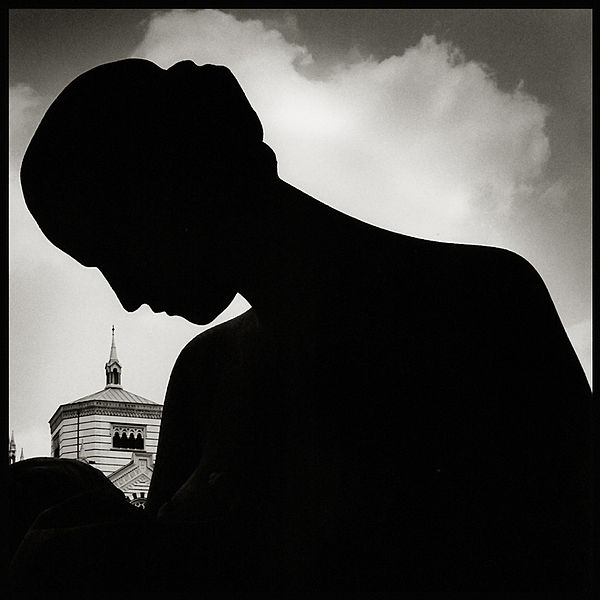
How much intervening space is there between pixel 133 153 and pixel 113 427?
6.02ft

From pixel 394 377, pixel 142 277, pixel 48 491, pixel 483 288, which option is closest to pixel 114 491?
pixel 48 491

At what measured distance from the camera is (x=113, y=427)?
287 centimetres

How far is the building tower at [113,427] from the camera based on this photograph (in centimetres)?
195

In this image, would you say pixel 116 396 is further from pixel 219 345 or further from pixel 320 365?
pixel 320 365

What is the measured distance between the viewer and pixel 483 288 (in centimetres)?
112

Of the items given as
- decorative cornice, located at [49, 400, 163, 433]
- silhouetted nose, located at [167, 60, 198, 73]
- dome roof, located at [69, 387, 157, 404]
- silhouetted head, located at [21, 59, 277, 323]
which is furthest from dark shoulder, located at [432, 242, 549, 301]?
dome roof, located at [69, 387, 157, 404]

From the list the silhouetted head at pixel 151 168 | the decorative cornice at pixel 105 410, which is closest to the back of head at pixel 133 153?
the silhouetted head at pixel 151 168

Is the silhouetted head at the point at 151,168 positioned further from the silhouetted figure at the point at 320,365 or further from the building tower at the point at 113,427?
the building tower at the point at 113,427

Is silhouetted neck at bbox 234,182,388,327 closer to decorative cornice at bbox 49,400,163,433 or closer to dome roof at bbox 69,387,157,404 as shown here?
decorative cornice at bbox 49,400,163,433

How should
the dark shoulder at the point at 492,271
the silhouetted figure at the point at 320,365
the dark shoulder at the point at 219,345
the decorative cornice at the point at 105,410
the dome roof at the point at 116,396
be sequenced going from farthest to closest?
the dome roof at the point at 116,396 < the decorative cornice at the point at 105,410 < the dark shoulder at the point at 219,345 < the dark shoulder at the point at 492,271 < the silhouetted figure at the point at 320,365

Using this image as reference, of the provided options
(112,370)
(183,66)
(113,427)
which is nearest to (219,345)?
(183,66)

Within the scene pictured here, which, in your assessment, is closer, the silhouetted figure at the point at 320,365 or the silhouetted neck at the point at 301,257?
the silhouetted figure at the point at 320,365

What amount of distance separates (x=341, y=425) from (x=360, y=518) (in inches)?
4.3
